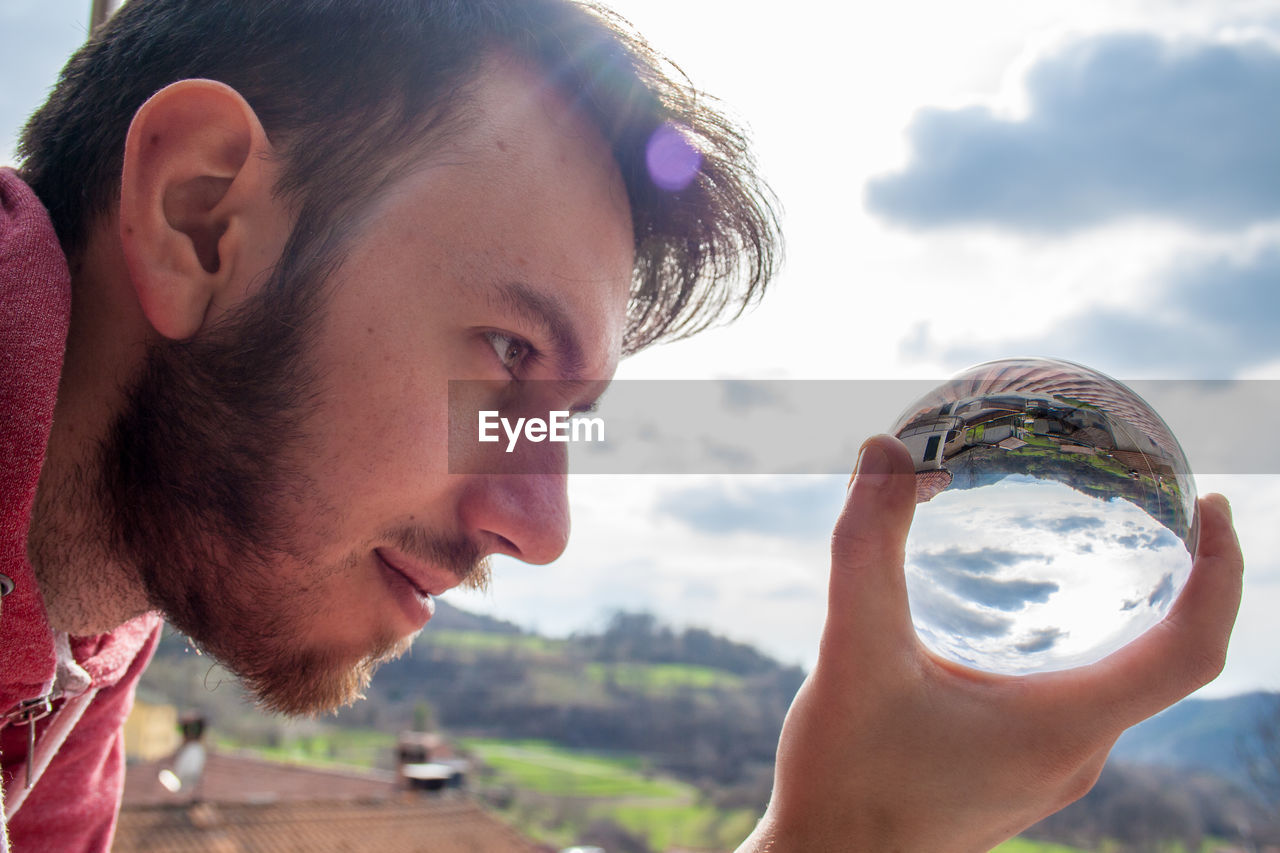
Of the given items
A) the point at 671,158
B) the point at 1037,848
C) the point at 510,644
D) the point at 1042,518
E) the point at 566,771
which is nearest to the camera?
the point at 1042,518

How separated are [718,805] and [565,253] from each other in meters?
39.1

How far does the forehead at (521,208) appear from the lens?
150 cm

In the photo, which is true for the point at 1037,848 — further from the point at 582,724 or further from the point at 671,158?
the point at 671,158

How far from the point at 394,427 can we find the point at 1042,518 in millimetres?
1022

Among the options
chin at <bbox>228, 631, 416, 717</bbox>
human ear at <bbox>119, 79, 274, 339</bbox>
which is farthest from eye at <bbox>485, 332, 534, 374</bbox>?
chin at <bbox>228, 631, 416, 717</bbox>

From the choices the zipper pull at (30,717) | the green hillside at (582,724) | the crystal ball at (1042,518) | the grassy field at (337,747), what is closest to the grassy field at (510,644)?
the green hillside at (582,724)

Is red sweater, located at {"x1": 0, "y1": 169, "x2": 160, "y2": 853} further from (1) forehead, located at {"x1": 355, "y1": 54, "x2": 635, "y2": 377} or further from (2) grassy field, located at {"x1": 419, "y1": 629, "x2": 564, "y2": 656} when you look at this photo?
(2) grassy field, located at {"x1": 419, "y1": 629, "x2": 564, "y2": 656}

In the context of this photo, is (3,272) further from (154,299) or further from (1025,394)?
(1025,394)

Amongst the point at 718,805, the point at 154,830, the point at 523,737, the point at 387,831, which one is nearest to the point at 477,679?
the point at 523,737

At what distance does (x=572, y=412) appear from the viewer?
1.76 m

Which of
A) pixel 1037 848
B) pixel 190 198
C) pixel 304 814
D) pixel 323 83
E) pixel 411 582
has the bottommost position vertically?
pixel 1037 848

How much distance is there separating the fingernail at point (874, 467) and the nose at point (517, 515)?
62 cm

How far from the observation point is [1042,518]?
1183mm

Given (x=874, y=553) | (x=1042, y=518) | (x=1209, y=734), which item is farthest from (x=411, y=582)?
(x=1209, y=734)
